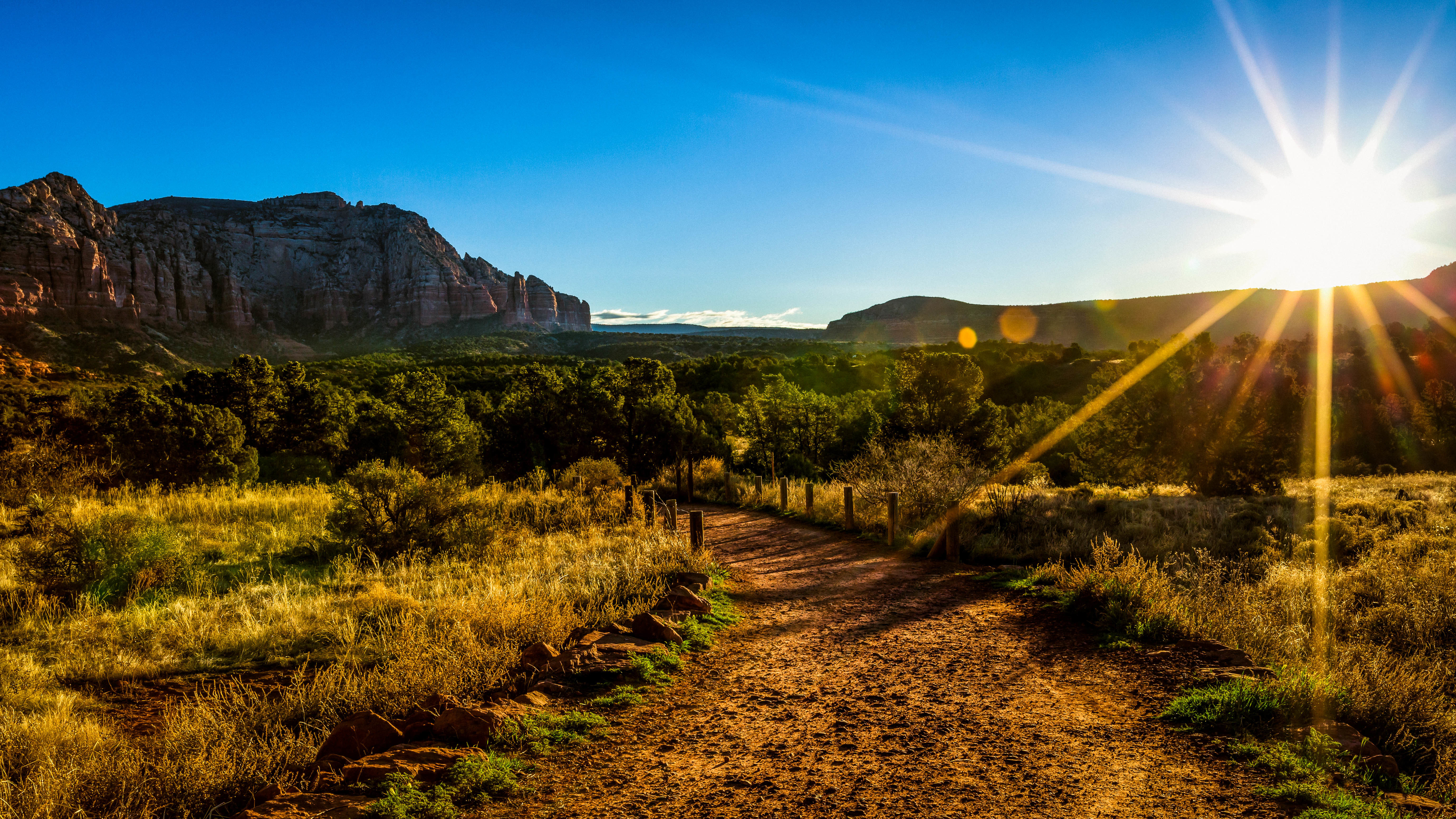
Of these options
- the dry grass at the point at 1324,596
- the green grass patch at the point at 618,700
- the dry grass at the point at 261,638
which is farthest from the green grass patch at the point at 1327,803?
the dry grass at the point at 261,638

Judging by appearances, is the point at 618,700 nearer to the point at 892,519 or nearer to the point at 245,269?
the point at 892,519

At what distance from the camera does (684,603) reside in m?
7.38

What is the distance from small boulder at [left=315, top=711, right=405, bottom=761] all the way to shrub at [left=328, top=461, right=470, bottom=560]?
19.7ft

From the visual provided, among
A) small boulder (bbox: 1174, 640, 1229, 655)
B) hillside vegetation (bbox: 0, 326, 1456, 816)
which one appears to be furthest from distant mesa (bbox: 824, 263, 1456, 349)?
small boulder (bbox: 1174, 640, 1229, 655)

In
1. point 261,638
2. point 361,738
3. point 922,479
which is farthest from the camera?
point 922,479

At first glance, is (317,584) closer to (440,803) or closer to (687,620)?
(687,620)

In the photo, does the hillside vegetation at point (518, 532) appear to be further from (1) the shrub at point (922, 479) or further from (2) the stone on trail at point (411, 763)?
(2) the stone on trail at point (411, 763)

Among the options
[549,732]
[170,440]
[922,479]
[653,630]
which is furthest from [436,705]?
[170,440]

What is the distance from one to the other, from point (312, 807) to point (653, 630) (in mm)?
3365

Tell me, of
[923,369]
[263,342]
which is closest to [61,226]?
[263,342]

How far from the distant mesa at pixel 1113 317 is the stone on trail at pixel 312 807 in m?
95.1

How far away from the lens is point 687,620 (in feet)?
22.5

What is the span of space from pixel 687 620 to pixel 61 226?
133 metres

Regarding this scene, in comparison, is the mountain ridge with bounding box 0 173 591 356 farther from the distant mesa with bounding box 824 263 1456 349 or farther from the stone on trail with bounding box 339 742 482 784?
the stone on trail with bounding box 339 742 482 784
